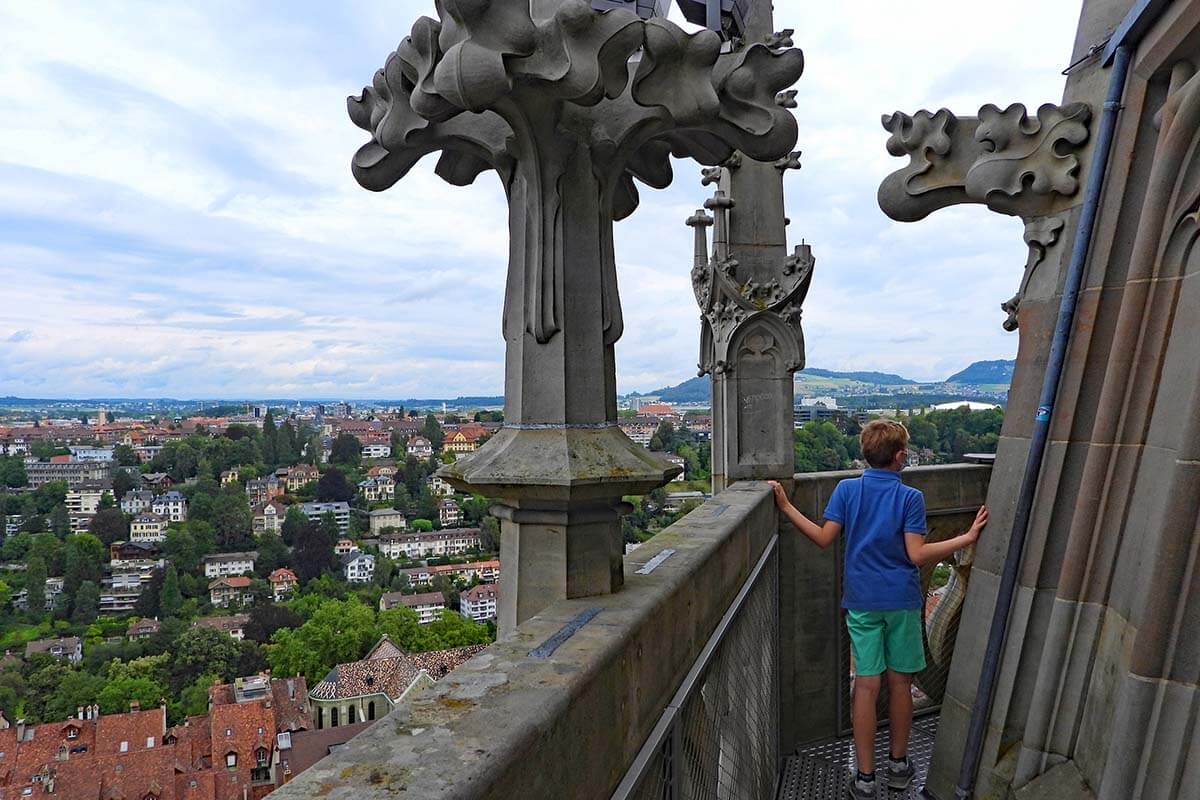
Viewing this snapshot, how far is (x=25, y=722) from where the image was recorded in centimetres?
4862

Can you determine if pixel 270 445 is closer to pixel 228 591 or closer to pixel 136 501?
pixel 136 501

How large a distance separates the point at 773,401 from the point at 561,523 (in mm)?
3430

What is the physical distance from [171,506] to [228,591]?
2503 cm

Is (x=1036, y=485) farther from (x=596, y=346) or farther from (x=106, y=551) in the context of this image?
→ (x=106, y=551)

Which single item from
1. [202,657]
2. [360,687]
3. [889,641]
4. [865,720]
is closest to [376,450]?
[202,657]

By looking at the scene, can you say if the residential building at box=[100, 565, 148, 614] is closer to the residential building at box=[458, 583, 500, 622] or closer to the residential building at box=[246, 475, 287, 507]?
the residential building at box=[246, 475, 287, 507]

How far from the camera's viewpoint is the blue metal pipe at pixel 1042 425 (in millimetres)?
3074

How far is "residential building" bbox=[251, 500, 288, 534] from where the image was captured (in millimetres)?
87062

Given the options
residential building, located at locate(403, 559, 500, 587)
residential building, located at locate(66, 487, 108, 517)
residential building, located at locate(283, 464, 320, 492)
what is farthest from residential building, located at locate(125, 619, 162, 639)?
residential building, located at locate(283, 464, 320, 492)

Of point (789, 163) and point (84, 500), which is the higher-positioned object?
point (789, 163)

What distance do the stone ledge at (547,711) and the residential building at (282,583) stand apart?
7627cm

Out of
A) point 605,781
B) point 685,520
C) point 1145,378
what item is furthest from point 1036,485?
point 605,781

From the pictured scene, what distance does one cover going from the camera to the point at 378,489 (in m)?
94.4

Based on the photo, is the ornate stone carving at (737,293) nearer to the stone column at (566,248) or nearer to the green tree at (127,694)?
the stone column at (566,248)
